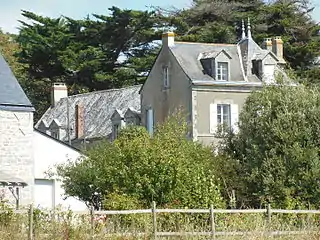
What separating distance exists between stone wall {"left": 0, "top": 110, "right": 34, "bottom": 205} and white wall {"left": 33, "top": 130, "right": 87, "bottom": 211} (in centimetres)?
338

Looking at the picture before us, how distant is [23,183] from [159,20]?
2464 centimetres

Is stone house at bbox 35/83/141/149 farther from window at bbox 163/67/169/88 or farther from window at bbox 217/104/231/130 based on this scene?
window at bbox 217/104/231/130

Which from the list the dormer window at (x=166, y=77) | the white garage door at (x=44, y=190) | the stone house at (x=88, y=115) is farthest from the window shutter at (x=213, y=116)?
the stone house at (x=88, y=115)

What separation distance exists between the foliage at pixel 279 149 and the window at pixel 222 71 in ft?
35.5

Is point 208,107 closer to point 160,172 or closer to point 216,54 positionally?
point 216,54

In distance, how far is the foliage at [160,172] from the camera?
27141 mm

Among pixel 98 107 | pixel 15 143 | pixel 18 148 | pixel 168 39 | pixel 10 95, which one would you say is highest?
pixel 168 39

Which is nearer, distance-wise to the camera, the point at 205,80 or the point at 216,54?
the point at 205,80

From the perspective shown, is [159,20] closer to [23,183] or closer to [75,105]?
[75,105]

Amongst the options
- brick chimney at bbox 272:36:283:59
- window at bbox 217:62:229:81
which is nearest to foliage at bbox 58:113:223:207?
window at bbox 217:62:229:81

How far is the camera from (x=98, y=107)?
177ft

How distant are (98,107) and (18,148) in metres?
20.5

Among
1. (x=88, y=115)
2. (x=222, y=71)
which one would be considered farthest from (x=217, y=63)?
(x=88, y=115)

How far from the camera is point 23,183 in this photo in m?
32.5
